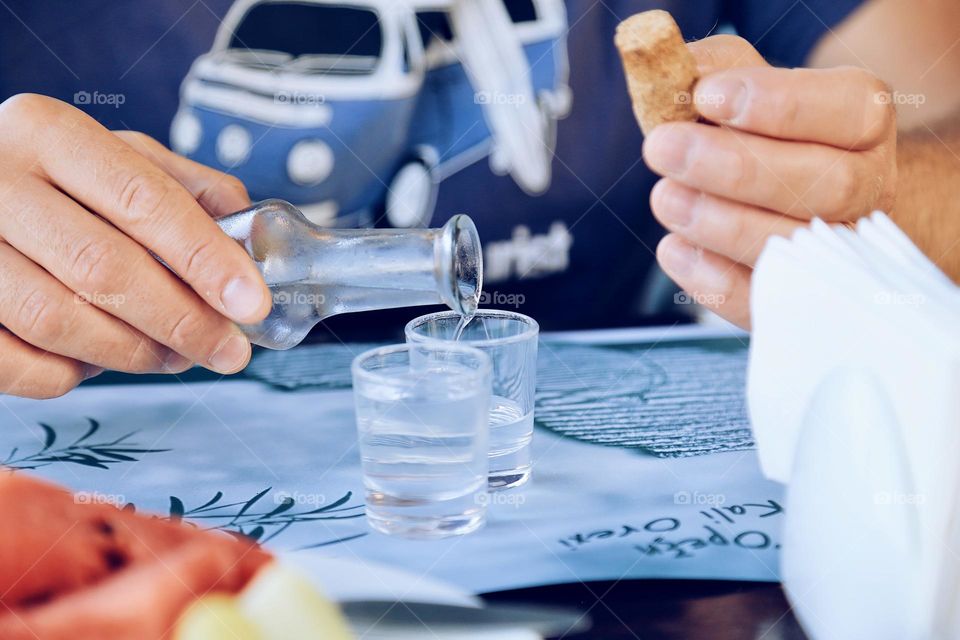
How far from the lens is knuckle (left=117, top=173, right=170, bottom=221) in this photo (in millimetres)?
729

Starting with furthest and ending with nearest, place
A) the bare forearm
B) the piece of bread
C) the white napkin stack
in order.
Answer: the bare forearm → the piece of bread → the white napkin stack

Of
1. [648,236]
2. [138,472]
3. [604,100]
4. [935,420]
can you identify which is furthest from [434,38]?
[935,420]

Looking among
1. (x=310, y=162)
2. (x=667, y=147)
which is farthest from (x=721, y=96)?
(x=310, y=162)

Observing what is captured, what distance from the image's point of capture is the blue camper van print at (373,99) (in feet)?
3.68

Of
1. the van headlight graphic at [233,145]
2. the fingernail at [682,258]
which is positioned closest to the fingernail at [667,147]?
the fingernail at [682,258]

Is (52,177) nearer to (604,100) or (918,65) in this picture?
(604,100)

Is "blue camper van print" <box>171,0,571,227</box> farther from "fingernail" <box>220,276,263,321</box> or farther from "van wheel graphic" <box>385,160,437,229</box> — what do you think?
"fingernail" <box>220,276,263,321</box>

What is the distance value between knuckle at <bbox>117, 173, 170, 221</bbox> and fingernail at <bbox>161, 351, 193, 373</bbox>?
14cm

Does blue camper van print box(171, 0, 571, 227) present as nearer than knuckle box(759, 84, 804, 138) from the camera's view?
No

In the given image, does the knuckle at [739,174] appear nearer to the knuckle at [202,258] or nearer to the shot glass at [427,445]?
the shot glass at [427,445]

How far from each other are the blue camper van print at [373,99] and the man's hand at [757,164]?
44 centimetres

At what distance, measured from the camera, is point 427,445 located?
25.3 inches

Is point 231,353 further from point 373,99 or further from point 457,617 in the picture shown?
point 373,99

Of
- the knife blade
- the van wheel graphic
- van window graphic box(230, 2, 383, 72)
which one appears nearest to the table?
the knife blade
